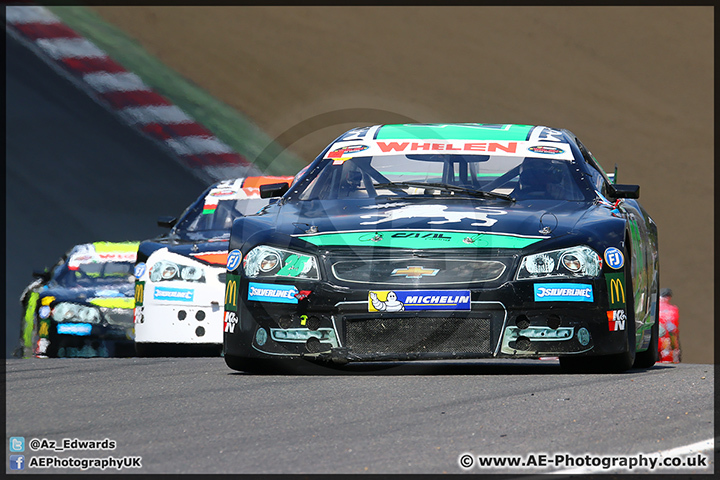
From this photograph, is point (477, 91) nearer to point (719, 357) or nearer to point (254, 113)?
point (254, 113)

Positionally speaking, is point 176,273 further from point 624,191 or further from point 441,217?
point 624,191

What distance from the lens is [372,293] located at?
5.71 meters

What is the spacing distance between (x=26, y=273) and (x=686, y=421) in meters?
13.5

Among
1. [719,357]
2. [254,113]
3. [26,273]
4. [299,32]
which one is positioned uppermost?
[299,32]

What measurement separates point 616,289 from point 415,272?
37.4 inches

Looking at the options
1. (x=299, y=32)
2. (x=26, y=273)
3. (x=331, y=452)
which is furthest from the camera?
(x=299, y=32)

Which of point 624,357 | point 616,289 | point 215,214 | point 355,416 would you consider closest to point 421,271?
point 616,289

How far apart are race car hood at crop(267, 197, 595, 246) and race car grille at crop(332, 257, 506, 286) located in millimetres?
167

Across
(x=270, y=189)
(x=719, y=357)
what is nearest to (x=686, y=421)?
(x=270, y=189)

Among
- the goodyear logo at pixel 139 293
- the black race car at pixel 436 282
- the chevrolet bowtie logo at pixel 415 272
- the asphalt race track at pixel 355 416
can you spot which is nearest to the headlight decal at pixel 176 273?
the goodyear logo at pixel 139 293

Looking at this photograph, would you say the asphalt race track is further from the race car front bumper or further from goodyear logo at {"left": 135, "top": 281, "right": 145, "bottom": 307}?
goodyear logo at {"left": 135, "top": 281, "right": 145, "bottom": 307}

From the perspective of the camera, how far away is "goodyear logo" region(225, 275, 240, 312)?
19.8 feet

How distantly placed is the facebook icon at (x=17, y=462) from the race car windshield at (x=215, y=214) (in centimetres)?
583
